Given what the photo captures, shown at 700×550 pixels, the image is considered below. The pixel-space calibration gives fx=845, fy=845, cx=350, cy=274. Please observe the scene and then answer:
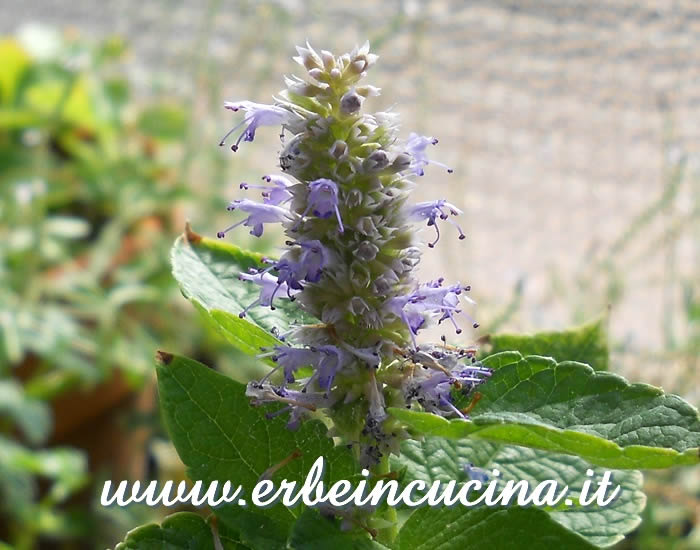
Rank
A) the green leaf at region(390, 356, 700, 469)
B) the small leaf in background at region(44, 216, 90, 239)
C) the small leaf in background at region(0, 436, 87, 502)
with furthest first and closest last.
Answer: the small leaf in background at region(44, 216, 90, 239)
the small leaf in background at region(0, 436, 87, 502)
the green leaf at region(390, 356, 700, 469)

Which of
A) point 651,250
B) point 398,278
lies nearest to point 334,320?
point 398,278

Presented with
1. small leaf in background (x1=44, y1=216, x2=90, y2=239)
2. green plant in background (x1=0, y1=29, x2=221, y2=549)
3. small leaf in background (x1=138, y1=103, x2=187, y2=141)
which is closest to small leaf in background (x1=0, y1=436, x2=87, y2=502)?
green plant in background (x1=0, y1=29, x2=221, y2=549)

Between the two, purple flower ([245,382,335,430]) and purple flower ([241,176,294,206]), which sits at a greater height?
purple flower ([241,176,294,206])

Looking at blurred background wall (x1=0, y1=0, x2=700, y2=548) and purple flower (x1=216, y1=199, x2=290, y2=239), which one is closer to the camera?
purple flower (x1=216, y1=199, x2=290, y2=239)

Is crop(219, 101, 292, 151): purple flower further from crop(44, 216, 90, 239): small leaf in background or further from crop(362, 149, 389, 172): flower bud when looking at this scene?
crop(44, 216, 90, 239): small leaf in background

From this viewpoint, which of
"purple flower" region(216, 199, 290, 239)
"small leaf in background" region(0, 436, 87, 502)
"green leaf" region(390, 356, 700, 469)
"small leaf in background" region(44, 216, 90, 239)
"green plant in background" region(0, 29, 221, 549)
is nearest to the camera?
"green leaf" region(390, 356, 700, 469)

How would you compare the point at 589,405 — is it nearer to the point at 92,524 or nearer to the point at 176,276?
the point at 176,276
